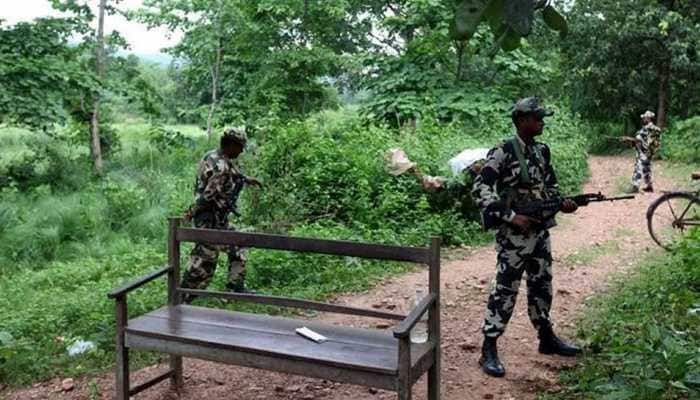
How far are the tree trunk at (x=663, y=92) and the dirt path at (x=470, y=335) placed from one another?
11774 mm

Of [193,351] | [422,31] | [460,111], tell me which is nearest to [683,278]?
[193,351]

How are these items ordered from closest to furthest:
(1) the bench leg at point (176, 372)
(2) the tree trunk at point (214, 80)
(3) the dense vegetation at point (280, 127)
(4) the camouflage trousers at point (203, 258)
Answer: (1) the bench leg at point (176, 372)
(4) the camouflage trousers at point (203, 258)
(3) the dense vegetation at point (280, 127)
(2) the tree trunk at point (214, 80)

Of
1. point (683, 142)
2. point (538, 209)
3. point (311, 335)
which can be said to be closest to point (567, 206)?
point (538, 209)

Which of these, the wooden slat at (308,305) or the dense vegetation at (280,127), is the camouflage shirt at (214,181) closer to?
the dense vegetation at (280,127)

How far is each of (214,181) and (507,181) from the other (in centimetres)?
274

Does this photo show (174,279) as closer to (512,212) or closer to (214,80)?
(512,212)

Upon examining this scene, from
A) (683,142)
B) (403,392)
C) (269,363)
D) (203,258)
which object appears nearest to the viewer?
(403,392)

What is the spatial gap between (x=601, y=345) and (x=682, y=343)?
1.26 meters

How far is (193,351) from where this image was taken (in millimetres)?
3891

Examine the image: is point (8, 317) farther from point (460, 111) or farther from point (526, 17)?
point (460, 111)

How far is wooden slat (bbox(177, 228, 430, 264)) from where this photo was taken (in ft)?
12.4

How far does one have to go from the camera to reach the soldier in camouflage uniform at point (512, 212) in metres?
4.59

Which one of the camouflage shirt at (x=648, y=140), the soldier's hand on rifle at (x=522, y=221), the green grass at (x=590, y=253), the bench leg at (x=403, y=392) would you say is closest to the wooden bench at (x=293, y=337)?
the bench leg at (x=403, y=392)

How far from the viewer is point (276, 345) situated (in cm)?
380
